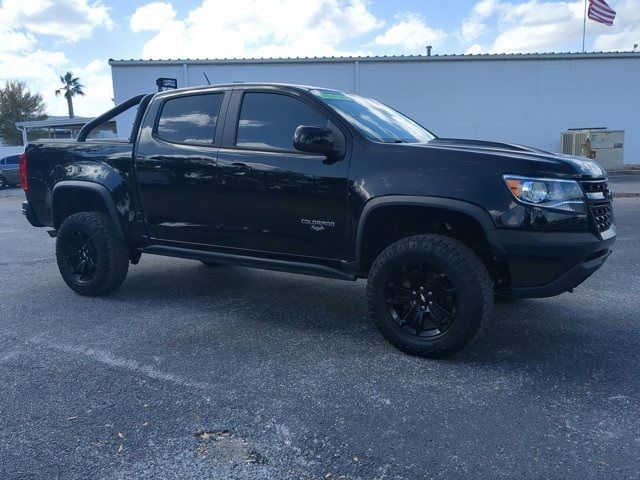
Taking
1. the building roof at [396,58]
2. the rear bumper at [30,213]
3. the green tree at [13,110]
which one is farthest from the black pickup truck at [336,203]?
the green tree at [13,110]

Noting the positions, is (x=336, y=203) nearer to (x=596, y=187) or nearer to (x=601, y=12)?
(x=596, y=187)

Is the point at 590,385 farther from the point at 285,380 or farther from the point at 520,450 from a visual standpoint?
the point at 285,380

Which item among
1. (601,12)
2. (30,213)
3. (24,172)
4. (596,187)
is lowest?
(30,213)

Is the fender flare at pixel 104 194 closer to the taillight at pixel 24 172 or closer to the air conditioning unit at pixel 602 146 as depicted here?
the taillight at pixel 24 172

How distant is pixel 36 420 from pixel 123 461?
74cm

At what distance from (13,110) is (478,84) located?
40.3 meters

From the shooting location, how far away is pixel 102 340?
4.25 m

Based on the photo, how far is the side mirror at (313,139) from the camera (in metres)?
3.83

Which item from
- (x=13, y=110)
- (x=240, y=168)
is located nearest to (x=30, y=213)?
(x=240, y=168)

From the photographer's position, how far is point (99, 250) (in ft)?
17.0

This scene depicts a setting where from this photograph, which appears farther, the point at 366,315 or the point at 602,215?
the point at 366,315

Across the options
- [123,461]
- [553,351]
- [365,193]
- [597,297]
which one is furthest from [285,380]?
[597,297]

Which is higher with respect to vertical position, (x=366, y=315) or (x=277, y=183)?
(x=277, y=183)

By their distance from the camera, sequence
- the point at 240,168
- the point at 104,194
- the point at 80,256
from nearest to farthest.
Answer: the point at 240,168
the point at 104,194
the point at 80,256
